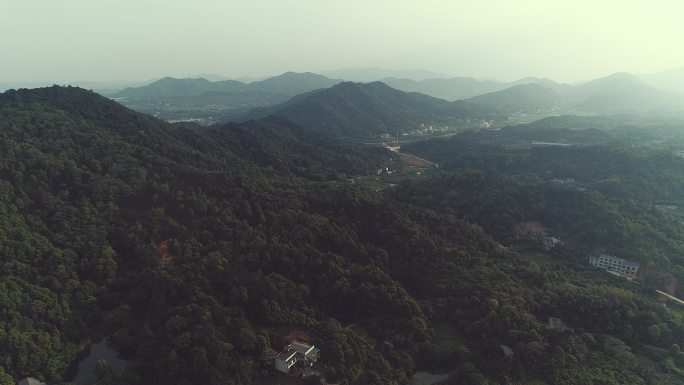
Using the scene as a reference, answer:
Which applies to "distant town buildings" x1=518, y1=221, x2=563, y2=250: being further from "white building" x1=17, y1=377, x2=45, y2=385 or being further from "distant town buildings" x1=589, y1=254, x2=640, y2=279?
"white building" x1=17, y1=377, x2=45, y2=385

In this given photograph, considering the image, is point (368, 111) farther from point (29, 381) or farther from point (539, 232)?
point (29, 381)

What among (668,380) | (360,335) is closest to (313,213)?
(360,335)

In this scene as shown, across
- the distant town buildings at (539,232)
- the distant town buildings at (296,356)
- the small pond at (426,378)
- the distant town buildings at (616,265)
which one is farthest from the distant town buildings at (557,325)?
the distant town buildings at (296,356)

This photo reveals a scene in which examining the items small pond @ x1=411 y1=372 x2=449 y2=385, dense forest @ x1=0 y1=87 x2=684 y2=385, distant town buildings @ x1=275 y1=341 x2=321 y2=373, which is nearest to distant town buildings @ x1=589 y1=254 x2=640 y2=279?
dense forest @ x1=0 y1=87 x2=684 y2=385

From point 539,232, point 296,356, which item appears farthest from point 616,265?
point 296,356

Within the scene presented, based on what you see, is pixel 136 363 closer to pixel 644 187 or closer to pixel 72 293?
pixel 72 293

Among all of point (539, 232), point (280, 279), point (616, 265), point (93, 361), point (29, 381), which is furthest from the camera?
point (539, 232)
